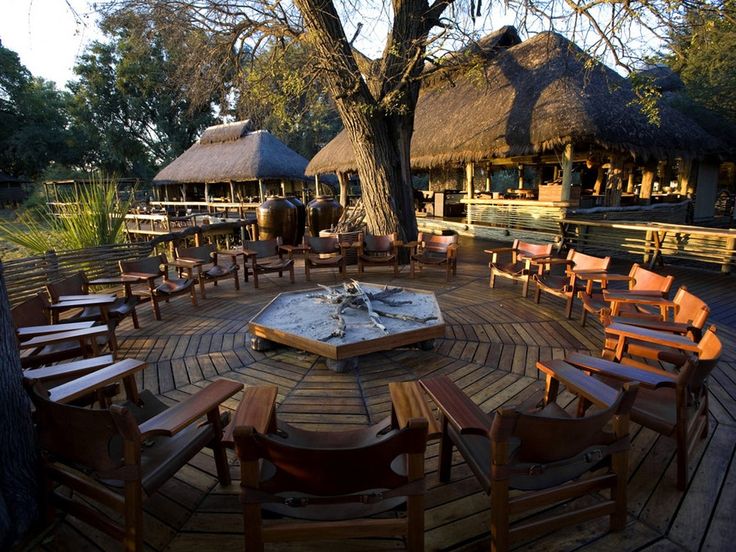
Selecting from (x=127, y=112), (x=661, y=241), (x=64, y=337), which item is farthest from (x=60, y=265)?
(x=127, y=112)

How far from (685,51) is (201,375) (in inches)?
280

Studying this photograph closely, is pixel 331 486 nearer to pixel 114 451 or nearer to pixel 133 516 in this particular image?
pixel 133 516

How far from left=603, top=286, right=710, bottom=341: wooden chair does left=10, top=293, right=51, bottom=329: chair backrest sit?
4413 mm

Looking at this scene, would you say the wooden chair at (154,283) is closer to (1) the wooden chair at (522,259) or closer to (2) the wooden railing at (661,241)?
(1) the wooden chair at (522,259)

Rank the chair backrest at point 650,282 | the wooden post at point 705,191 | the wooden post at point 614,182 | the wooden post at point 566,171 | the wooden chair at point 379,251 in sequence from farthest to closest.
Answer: the wooden post at point 705,191 → the wooden post at point 614,182 → the wooden post at point 566,171 → the wooden chair at point 379,251 → the chair backrest at point 650,282

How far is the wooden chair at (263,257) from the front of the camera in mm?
5695

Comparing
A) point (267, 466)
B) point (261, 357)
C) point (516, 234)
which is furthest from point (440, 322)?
point (516, 234)

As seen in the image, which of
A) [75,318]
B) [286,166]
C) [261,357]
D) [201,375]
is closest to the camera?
[201,375]


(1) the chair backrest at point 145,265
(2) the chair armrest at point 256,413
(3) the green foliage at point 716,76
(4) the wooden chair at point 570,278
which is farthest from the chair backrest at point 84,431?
(3) the green foliage at point 716,76

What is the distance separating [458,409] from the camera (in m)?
1.74

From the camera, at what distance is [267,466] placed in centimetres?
167

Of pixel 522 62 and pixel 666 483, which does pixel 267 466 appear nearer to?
pixel 666 483

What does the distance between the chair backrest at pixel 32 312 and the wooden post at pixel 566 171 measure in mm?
9676

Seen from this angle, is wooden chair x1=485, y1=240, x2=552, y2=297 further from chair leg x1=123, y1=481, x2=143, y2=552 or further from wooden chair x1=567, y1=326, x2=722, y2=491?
chair leg x1=123, y1=481, x2=143, y2=552
